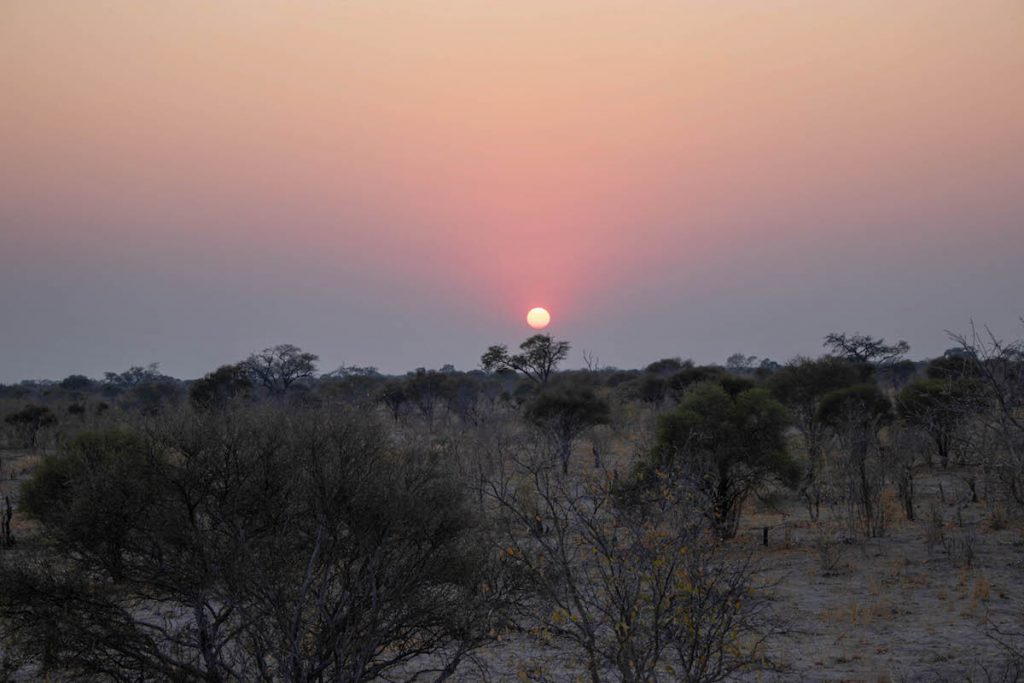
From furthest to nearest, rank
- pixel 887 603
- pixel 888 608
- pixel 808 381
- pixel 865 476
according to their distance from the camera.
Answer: pixel 808 381 → pixel 865 476 → pixel 887 603 → pixel 888 608

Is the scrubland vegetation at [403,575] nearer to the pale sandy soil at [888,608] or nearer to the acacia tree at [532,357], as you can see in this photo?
the pale sandy soil at [888,608]

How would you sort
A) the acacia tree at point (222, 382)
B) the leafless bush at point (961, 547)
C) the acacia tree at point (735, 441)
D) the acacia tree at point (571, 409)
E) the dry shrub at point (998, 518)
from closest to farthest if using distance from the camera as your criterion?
the leafless bush at point (961, 547) < the dry shrub at point (998, 518) < the acacia tree at point (735, 441) < the acacia tree at point (571, 409) < the acacia tree at point (222, 382)

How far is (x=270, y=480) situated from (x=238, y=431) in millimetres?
723

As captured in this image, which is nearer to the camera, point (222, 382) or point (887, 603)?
point (887, 603)

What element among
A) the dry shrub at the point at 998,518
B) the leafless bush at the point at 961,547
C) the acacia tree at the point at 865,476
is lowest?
the leafless bush at the point at 961,547

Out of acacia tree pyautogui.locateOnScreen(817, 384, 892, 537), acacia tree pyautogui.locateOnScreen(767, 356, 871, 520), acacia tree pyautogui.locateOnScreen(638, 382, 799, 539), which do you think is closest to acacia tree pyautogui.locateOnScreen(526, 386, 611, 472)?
acacia tree pyautogui.locateOnScreen(767, 356, 871, 520)

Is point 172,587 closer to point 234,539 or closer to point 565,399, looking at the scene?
point 234,539

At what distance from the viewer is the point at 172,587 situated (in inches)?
380

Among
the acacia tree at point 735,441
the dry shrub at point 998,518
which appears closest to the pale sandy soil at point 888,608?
the dry shrub at point 998,518

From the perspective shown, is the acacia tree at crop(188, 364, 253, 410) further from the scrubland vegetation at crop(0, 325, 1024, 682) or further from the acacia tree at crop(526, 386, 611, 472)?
the scrubland vegetation at crop(0, 325, 1024, 682)

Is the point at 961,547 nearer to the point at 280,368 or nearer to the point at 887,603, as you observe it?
the point at 887,603

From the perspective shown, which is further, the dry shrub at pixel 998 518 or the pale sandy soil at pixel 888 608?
the dry shrub at pixel 998 518

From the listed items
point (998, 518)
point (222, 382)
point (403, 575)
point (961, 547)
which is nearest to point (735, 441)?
point (961, 547)

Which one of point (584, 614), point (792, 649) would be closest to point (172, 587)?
point (584, 614)
